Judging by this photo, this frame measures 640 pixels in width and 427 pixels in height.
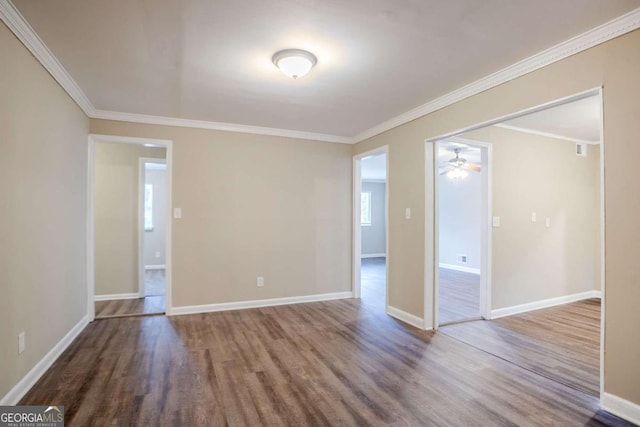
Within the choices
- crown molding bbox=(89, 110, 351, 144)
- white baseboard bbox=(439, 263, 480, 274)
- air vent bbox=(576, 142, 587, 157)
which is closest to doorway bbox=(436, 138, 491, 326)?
white baseboard bbox=(439, 263, 480, 274)

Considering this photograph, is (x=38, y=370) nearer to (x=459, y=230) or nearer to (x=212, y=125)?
(x=212, y=125)

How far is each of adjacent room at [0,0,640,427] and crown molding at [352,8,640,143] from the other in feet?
0.05

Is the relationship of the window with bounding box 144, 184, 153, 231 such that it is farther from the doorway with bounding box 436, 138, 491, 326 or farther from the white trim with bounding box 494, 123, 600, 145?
the white trim with bounding box 494, 123, 600, 145

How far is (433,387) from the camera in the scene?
246 cm

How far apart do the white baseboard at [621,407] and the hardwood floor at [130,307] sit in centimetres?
440

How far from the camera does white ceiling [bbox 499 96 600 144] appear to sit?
355 cm

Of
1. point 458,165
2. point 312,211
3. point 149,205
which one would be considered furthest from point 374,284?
point 149,205

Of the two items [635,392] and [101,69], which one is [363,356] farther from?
[101,69]

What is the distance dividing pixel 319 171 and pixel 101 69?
2.95 metres

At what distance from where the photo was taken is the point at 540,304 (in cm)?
456

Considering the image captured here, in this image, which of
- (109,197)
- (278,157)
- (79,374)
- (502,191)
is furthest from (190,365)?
(502,191)

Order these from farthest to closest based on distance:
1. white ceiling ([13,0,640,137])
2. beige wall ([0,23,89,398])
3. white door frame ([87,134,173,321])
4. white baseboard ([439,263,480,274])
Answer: white baseboard ([439,263,480,274]) < white door frame ([87,134,173,321]) < beige wall ([0,23,89,398]) < white ceiling ([13,0,640,137])

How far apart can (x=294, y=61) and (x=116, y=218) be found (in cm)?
393

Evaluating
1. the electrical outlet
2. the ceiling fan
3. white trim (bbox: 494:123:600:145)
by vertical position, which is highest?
white trim (bbox: 494:123:600:145)
